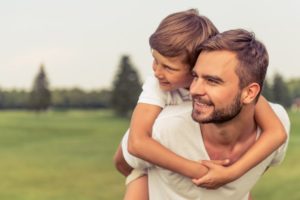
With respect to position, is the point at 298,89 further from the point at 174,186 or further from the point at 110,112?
the point at 174,186

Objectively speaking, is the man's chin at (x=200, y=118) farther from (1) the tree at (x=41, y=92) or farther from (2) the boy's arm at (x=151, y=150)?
(1) the tree at (x=41, y=92)

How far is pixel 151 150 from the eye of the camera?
1.63 metres

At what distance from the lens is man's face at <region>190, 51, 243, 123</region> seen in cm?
150

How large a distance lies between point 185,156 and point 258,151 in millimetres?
182

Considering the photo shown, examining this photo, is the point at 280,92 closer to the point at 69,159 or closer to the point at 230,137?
the point at 69,159

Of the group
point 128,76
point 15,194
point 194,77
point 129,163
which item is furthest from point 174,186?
point 15,194

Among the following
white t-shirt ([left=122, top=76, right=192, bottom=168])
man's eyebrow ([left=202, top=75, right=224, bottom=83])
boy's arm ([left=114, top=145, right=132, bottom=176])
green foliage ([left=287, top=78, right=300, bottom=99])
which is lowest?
green foliage ([left=287, top=78, right=300, bottom=99])

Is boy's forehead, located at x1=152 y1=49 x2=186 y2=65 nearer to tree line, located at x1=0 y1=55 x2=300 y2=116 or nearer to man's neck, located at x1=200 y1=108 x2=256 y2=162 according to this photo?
man's neck, located at x1=200 y1=108 x2=256 y2=162

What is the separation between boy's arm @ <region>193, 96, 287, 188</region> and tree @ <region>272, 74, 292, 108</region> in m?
4.94

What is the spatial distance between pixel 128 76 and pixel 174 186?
5192 mm

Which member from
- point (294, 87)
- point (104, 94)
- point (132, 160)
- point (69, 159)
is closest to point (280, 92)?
point (294, 87)

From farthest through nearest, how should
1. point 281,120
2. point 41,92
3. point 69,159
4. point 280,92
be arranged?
point 69,159 → point 41,92 → point 280,92 → point 281,120

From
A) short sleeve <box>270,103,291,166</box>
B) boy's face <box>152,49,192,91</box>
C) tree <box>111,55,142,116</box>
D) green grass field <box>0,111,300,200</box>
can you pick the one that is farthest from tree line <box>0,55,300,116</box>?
boy's face <box>152,49,192,91</box>

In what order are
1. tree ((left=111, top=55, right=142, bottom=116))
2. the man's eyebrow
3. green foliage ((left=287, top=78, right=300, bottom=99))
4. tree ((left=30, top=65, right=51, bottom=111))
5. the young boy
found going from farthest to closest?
1. tree ((left=30, top=65, right=51, bottom=111))
2. green foliage ((left=287, top=78, right=300, bottom=99))
3. tree ((left=111, top=55, right=142, bottom=116))
4. the young boy
5. the man's eyebrow
